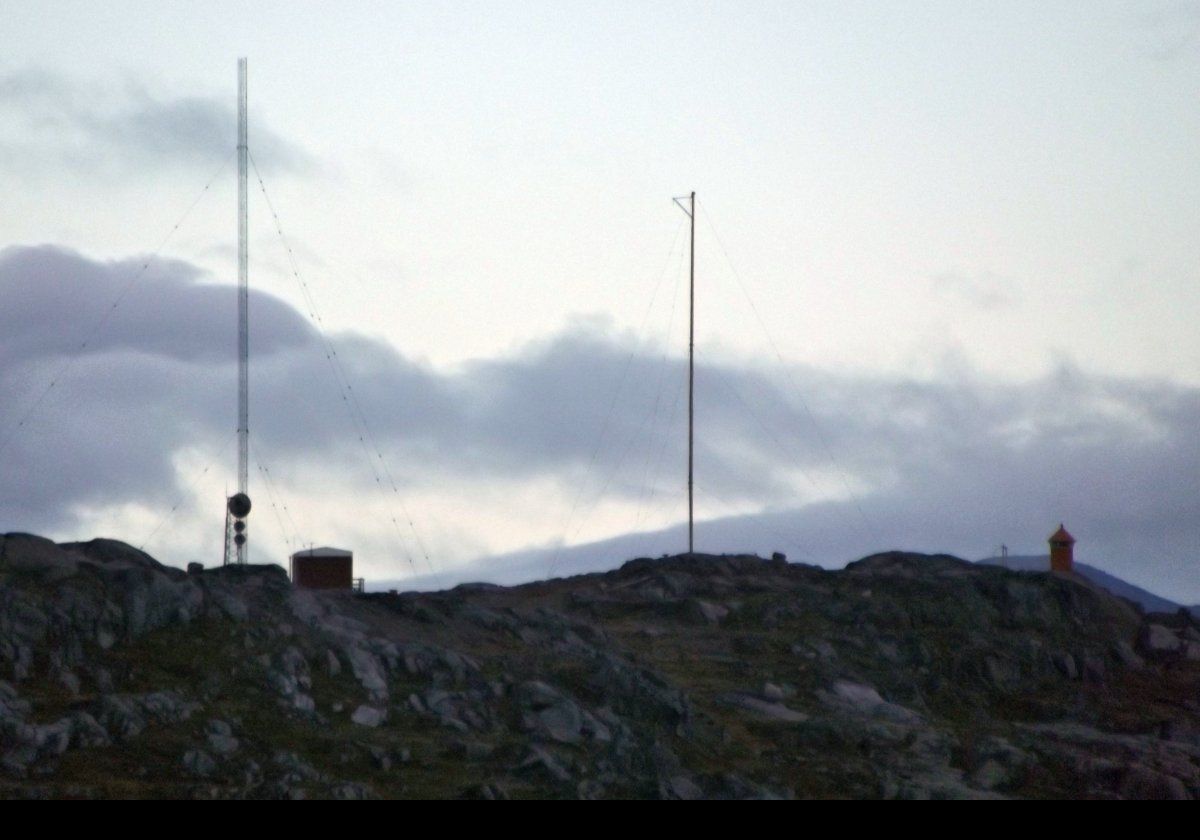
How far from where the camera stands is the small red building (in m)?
50.2

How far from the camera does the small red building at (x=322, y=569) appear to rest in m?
50.2

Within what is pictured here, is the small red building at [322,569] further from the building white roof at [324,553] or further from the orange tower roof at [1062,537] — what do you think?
the orange tower roof at [1062,537]

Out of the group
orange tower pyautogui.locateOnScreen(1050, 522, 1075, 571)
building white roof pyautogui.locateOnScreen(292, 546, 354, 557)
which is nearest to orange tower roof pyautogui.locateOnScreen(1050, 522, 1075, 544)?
orange tower pyautogui.locateOnScreen(1050, 522, 1075, 571)

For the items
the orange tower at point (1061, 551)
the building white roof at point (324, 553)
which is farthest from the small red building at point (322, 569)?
the orange tower at point (1061, 551)

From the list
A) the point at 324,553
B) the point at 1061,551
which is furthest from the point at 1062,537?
the point at 324,553

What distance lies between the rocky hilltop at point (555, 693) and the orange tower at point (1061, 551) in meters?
9.31

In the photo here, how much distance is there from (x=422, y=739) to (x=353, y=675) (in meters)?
3.41

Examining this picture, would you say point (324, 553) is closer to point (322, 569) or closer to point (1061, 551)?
point (322, 569)

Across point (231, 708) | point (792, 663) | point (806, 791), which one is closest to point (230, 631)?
point (231, 708)

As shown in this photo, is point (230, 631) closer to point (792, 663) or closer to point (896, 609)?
point (792, 663)

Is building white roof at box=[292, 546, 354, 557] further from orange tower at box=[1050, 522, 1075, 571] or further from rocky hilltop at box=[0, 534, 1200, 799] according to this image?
orange tower at box=[1050, 522, 1075, 571]

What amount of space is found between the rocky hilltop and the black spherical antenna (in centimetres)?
480

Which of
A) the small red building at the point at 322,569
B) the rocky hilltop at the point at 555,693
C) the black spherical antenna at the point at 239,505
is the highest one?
the black spherical antenna at the point at 239,505

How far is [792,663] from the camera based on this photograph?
48031 millimetres
